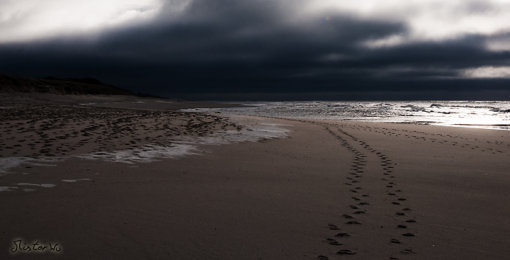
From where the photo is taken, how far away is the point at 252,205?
554 centimetres

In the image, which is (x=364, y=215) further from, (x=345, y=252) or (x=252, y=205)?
(x=252, y=205)

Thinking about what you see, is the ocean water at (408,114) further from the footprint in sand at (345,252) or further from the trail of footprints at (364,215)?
the footprint in sand at (345,252)

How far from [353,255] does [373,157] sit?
6.85 meters

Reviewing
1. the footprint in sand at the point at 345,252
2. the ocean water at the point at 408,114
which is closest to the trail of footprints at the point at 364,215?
the footprint in sand at the point at 345,252

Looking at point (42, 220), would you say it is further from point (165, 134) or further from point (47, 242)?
point (165, 134)

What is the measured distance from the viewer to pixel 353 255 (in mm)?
3926

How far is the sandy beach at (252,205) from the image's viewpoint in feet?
13.3

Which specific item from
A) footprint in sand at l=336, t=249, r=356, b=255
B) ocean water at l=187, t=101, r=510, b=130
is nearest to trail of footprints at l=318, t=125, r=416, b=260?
footprint in sand at l=336, t=249, r=356, b=255

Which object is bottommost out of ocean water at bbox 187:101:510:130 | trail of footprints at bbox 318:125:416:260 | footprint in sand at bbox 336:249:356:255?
footprint in sand at bbox 336:249:356:255

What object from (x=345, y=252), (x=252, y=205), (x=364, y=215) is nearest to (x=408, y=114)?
(x=364, y=215)

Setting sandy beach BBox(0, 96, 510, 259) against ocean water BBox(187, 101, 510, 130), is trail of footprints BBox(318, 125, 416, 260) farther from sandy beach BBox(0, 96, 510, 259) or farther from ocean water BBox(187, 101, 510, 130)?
ocean water BBox(187, 101, 510, 130)

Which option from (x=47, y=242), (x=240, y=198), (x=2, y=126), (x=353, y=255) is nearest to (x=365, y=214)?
(x=353, y=255)

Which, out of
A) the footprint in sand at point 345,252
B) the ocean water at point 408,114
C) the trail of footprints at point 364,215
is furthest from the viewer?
the ocean water at point 408,114

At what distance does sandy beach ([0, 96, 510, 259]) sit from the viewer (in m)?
Result: 4.04
